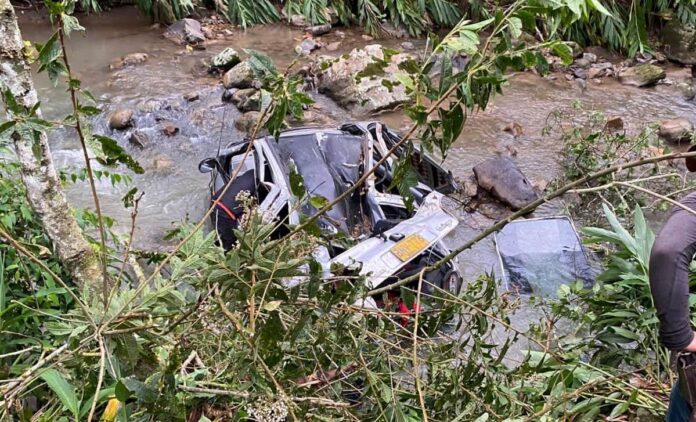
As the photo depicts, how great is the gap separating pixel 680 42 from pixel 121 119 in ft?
35.2

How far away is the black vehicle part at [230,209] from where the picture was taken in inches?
167

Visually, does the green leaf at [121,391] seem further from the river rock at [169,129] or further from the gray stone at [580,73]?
the gray stone at [580,73]

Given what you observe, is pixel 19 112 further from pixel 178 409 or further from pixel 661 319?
pixel 661 319

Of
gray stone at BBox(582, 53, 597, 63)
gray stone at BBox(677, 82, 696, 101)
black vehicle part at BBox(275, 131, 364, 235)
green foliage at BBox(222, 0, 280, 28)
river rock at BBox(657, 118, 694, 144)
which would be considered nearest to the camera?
black vehicle part at BBox(275, 131, 364, 235)

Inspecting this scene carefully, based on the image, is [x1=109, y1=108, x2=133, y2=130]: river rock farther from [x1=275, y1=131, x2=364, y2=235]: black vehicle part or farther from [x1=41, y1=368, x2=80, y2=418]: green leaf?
[x1=41, y1=368, x2=80, y2=418]: green leaf

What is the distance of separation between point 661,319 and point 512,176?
487cm

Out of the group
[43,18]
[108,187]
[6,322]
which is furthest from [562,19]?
[43,18]

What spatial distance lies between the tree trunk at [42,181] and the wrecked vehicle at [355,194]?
3.79 ft

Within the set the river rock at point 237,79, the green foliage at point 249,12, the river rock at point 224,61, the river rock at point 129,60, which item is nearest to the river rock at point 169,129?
the river rock at point 237,79

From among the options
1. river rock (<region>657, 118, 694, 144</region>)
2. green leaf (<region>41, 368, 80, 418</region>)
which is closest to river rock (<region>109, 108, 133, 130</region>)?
green leaf (<region>41, 368, 80, 418</region>)

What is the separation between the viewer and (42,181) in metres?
2.55

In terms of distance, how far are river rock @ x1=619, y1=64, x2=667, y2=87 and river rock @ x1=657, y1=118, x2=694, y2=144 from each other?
1.94 metres

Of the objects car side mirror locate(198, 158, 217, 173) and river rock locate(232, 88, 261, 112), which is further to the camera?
river rock locate(232, 88, 261, 112)

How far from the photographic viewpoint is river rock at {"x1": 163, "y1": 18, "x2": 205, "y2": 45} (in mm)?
→ 10188
